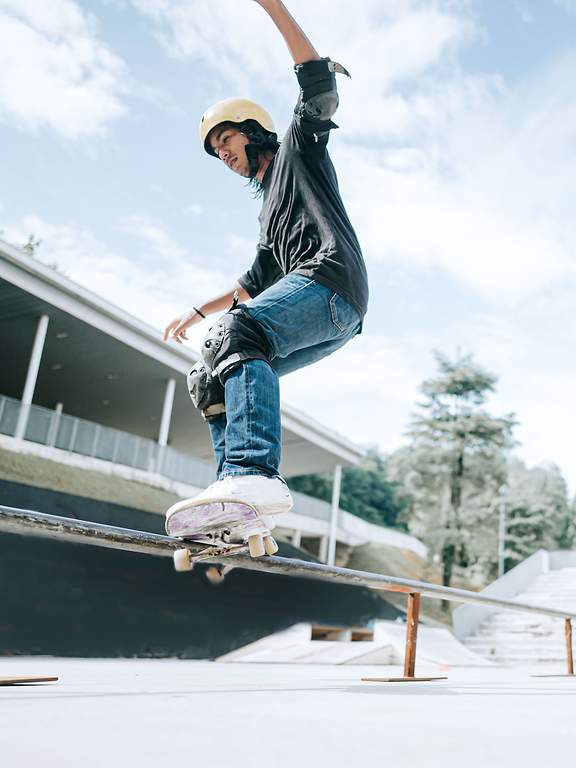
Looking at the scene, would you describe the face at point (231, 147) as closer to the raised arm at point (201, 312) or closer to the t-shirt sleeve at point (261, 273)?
the t-shirt sleeve at point (261, 273)

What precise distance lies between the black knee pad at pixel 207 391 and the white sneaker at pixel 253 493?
34cm

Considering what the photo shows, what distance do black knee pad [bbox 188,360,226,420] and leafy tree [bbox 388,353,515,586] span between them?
919 inches

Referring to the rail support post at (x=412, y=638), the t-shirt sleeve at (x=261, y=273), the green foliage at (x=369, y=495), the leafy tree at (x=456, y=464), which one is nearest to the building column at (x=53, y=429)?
the rail support post at (x=412, y=638)

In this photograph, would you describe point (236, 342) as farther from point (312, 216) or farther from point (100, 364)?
point (100, 364)

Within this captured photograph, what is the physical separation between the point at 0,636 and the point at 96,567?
5.36 feet

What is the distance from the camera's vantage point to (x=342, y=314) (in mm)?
2180

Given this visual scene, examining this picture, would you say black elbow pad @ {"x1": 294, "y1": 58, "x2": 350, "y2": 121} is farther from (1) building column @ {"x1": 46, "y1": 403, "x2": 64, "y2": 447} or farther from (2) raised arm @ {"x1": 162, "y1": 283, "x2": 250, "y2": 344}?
(1) building column @ {"x1": 46, "y1": 403, "x2": 64, "y2": 447}

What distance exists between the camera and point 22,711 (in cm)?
128

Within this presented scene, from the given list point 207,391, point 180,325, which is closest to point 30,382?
point 180,325

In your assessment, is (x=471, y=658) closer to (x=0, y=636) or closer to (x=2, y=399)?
(x=0, y=636)

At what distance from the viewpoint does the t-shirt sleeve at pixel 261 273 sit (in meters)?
2.61

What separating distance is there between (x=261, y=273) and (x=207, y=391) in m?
0.66

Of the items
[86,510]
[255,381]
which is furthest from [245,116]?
[86,510]

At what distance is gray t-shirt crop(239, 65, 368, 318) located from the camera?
215 cm
